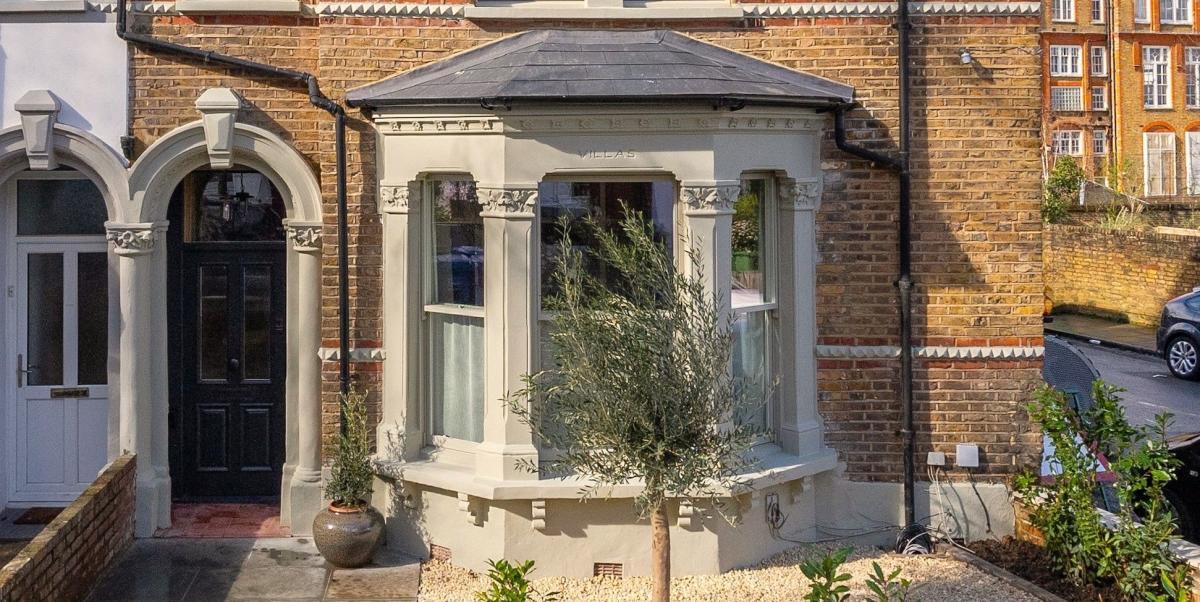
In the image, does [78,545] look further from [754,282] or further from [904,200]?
[904,200]

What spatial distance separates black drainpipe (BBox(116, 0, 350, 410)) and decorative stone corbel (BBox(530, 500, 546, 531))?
165cm

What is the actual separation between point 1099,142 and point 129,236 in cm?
3899

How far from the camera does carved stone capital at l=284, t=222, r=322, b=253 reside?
939cm

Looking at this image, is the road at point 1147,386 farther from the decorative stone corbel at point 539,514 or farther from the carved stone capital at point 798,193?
the decorative stone corbel at point 539,514

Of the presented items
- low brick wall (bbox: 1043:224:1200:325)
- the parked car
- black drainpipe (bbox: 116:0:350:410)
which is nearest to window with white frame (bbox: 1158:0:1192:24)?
low brick wall (bbox: 1043:224:1200:325)

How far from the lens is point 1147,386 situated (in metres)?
19.0

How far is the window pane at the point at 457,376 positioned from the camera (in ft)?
29.0

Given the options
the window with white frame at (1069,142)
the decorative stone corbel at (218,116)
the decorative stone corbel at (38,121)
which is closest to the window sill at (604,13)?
the decorative stone corbel at (218,116)

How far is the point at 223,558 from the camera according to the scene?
8.88 meters

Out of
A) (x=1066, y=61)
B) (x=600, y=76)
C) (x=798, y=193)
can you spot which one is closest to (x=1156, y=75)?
(x=1066, y=61)

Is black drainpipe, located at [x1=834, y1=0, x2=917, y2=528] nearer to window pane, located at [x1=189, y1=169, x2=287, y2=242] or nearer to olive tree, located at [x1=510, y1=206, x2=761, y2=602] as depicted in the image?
olive tree, located at [x1=510, y1=206, x2=761, y2=602]

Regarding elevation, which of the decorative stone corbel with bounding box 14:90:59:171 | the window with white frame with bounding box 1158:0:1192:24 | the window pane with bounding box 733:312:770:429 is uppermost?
the window with white frame with bounding box 1158:0:1192:24

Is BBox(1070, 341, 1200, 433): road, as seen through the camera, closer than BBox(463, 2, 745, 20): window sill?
No

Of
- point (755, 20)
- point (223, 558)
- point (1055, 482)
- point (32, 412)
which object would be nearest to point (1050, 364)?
point (1055, 482)
